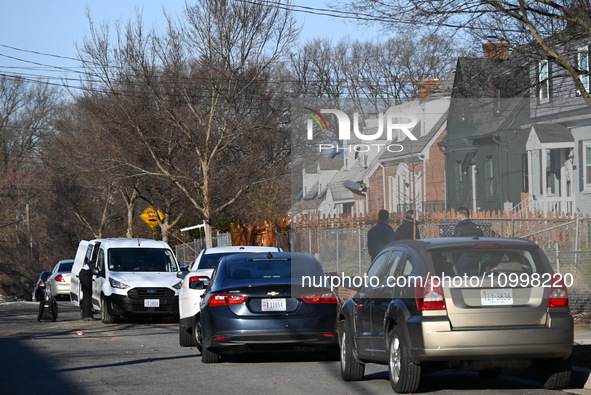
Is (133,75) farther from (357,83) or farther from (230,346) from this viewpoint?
(230,346)

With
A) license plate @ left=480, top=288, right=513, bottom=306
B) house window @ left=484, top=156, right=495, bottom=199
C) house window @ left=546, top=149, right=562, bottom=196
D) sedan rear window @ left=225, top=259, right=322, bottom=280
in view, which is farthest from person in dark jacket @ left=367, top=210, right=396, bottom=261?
house window @ left=546, top=149, right=562, bottom=196

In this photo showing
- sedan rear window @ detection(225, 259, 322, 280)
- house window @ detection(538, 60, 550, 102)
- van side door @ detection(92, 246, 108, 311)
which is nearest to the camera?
sedan rear window @ detection(225, 259, 322, 280)

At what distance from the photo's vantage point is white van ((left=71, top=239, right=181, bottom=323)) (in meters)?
20.2

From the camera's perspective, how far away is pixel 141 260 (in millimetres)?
22250

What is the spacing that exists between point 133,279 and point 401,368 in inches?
466

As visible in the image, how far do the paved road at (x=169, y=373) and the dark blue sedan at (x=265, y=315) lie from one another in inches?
13.9

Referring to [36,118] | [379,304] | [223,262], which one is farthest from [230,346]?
[36,118]

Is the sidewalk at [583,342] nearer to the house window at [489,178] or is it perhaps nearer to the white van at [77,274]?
the white van at [77,274]

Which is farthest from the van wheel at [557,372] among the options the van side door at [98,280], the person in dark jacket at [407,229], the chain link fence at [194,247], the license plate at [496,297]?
the chain link fence at [194,247]

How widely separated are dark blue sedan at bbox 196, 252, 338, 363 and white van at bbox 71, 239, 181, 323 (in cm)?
758

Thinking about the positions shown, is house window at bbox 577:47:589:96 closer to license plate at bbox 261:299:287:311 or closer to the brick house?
the brick house

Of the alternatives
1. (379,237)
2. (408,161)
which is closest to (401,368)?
(379,237)

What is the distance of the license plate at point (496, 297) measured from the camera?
30.4 feet

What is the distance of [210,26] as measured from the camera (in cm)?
3028
